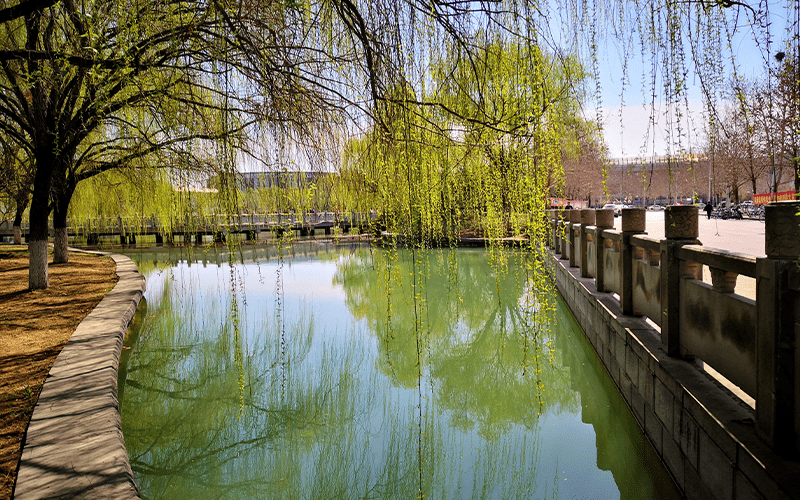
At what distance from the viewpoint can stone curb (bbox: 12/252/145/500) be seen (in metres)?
2.32

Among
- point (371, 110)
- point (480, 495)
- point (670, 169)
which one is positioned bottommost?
point (480, 495)

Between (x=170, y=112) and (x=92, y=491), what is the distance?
265cm

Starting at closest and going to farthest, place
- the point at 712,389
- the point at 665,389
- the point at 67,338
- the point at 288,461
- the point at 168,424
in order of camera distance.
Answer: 1. the point at 712,389
2. the point at 665,389
3. the point at 288,461
4. the point at 168,424
5. the point at 67,338

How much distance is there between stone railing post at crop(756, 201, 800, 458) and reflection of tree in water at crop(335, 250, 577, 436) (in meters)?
1.39

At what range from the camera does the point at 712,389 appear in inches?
107

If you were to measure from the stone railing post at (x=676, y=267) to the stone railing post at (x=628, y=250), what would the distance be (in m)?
1.11

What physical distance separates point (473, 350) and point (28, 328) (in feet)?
15.0

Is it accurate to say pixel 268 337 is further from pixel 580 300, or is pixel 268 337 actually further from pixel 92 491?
pixel 92 491

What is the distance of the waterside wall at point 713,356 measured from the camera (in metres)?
2.06

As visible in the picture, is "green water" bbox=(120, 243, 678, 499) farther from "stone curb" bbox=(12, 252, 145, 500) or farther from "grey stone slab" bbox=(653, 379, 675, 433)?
"stone curb" bbox=(12, 252, 145, 500)

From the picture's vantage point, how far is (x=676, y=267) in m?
3.29

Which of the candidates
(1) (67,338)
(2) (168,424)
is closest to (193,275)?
(1) (67,338)

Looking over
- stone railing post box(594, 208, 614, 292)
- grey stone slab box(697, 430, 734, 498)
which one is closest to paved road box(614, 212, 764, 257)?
stone railing post box(594, 208, 614, 292)

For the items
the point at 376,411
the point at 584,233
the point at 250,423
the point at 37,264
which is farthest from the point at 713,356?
the point at 37,264
